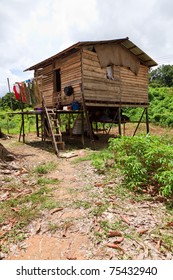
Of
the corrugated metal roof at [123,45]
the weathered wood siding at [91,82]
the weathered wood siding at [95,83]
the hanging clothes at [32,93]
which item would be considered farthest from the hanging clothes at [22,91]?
the weathered wood siding at [95,83]

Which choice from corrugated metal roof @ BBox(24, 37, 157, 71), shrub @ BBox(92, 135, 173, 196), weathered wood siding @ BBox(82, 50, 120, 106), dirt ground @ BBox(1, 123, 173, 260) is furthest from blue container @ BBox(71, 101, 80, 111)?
dirt ground @ BBox(1, 123, 173, 260)

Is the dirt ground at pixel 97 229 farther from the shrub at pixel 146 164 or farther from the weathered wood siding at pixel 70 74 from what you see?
the weathered wood siding at pixel 70 74

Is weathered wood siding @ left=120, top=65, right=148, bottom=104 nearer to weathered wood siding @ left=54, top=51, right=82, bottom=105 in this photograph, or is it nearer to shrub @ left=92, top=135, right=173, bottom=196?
weathered wood siding @ left=54, top=51, right=82, bottom=105

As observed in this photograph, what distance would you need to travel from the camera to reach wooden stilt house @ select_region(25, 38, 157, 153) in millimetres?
11180

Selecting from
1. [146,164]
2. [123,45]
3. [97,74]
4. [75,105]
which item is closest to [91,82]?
[97,74]

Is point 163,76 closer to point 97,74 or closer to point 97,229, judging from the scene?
point 97,74

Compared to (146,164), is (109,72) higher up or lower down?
higher up

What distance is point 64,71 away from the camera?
12273mm

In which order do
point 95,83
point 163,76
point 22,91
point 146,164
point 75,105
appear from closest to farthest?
1. point 146,164
2. point 75,105
3. point 95,83
4. point 22,91
5. point 163,76

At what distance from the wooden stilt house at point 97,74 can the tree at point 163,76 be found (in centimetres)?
3204

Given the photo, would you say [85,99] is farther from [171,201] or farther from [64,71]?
[171,201]

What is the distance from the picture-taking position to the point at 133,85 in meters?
14.3

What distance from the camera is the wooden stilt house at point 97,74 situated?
1118 cm

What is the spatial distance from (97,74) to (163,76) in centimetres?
4768
